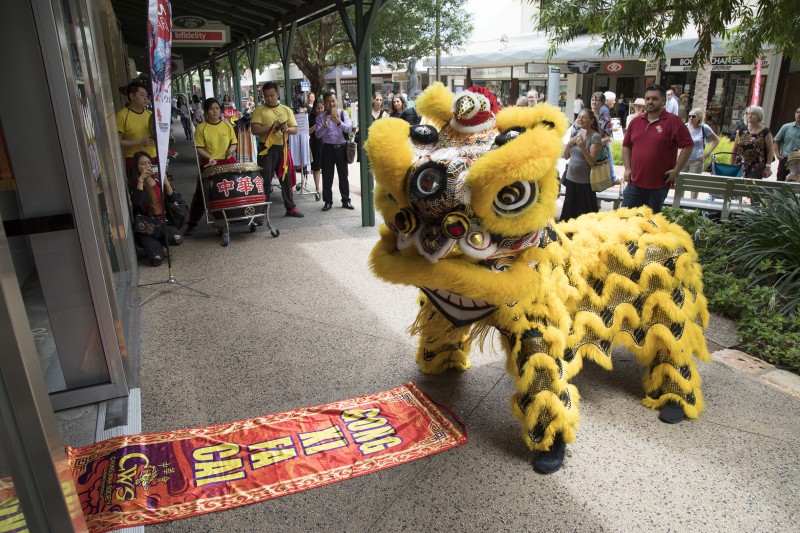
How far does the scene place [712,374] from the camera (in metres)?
3.71

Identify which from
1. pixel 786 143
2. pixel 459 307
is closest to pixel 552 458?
pixel 459 307

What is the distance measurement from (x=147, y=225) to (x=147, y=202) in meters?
0.28

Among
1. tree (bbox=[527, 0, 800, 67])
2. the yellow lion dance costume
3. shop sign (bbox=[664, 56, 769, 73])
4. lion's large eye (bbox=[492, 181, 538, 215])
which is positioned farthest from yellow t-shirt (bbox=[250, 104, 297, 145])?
shop sign (bbox=[664, 56, 769, 73])

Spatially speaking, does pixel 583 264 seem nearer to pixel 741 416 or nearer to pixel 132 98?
pixel 741 416

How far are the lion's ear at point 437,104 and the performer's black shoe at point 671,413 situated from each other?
82.3 inches

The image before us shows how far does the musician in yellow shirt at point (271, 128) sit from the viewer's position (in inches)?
292

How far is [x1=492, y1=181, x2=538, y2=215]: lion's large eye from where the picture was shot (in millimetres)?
2311

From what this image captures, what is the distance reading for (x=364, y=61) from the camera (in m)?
7.12

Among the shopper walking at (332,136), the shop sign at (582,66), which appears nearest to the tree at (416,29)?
the shop sign at (582,66)

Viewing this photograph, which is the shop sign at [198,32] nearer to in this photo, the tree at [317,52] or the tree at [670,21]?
the tree at [670,21]

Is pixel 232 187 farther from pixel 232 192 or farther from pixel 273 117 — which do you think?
pixel 273 117

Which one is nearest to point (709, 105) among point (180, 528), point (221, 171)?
point (221, 171)

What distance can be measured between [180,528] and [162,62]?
10.3ft

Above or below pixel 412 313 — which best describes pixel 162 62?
above
